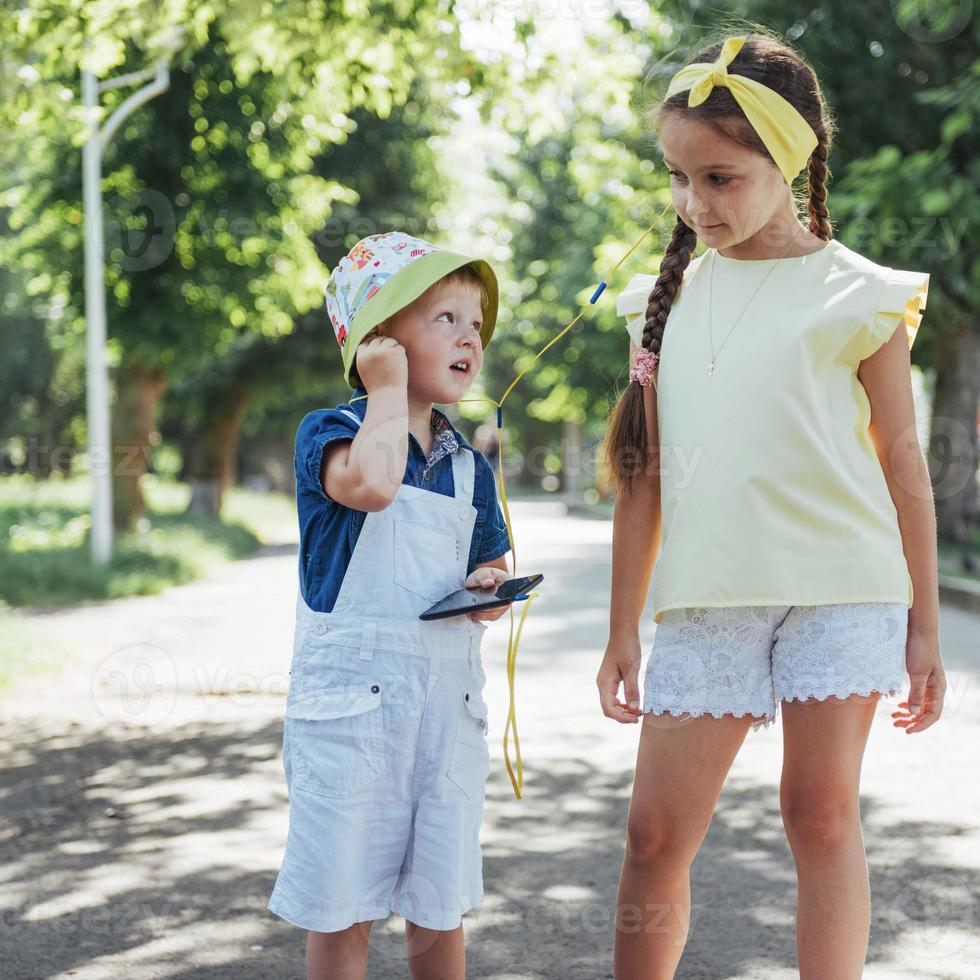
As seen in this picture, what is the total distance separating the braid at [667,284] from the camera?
2.64 meters

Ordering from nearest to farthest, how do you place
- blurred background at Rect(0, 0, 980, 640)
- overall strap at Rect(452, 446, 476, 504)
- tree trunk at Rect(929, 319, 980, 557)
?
overall strap at Rect(452, 446, 476, 504) < blurred background at Rect(0, 0, 980, 640) < tree trunk at Rect(929, 319, 980, 557)

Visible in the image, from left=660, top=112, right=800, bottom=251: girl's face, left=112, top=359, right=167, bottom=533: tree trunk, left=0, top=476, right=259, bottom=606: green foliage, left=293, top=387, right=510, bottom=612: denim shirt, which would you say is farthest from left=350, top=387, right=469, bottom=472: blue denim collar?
left=112, top=359, right=167, bottom=533: tree trunk

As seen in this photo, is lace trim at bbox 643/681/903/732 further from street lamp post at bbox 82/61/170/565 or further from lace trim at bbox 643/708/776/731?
street lamp post at bbox 82/61/170/565

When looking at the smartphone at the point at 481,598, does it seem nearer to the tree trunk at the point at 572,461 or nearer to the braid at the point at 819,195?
the braid at the point at 819,195

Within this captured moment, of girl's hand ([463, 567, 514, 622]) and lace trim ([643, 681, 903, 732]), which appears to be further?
girl's hand ([463, 567, 514, 622])

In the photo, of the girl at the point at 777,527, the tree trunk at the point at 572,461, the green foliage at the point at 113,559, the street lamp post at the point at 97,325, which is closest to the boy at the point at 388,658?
the girl at the point at 777,527

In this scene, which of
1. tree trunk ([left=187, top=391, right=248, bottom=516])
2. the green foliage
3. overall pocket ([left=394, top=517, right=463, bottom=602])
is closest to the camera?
overall pocket ([left=394, top=517, right=463, bottom=602])

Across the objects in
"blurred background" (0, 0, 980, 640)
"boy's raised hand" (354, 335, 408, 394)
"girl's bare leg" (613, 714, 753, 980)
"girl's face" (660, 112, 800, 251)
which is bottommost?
"girl's bare leg" (613, 714, 753, 980)

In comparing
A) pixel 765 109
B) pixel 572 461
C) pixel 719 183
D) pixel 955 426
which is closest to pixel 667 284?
pixel 719 183

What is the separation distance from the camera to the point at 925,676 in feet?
8.00

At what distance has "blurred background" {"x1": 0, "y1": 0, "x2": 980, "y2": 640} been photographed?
25.5 feet

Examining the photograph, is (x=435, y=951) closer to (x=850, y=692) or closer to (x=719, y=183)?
(x=850, y=692)

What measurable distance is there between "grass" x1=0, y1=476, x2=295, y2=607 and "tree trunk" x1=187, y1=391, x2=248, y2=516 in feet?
1.50

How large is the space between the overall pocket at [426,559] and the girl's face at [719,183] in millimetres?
746
